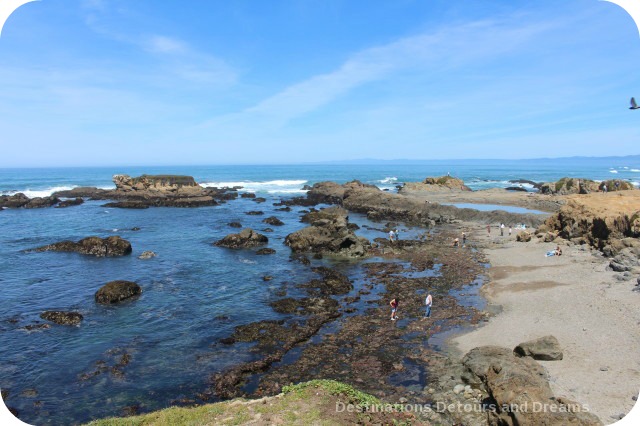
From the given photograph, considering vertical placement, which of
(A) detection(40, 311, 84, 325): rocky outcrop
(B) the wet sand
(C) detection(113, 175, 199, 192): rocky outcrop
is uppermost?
(C) detection(113, 175, 199, 192): rocky outcrop

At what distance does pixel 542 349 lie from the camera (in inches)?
622

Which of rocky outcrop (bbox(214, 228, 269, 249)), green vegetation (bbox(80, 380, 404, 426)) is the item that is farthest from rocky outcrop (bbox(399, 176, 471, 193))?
green vegetation (bbox(80, 380, 404, 426))

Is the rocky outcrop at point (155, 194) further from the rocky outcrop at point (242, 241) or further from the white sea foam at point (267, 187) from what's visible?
the rocky outcrop at point (242, 241)

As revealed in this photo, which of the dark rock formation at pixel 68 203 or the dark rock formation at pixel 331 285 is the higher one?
the dark rock formation at pixel 68 203

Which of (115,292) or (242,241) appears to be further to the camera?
(242,241)

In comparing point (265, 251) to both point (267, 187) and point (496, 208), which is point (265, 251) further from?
point (267, 187)

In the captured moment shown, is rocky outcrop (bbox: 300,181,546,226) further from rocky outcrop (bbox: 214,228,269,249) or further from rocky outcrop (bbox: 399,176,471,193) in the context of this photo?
rocky outcrop (bbox: 214,228,269,249)

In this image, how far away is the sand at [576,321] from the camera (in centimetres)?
1343

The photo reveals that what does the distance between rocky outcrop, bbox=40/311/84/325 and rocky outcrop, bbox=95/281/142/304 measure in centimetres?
248

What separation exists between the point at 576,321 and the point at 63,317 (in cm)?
2849

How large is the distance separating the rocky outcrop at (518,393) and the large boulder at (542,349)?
1636 mm

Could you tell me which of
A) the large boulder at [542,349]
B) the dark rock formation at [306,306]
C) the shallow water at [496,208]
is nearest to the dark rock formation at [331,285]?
the dark rock formation at [306,306]

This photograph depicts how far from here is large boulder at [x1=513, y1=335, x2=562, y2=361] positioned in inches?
616

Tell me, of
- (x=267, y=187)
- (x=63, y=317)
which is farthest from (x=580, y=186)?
(x=267, y=187)
